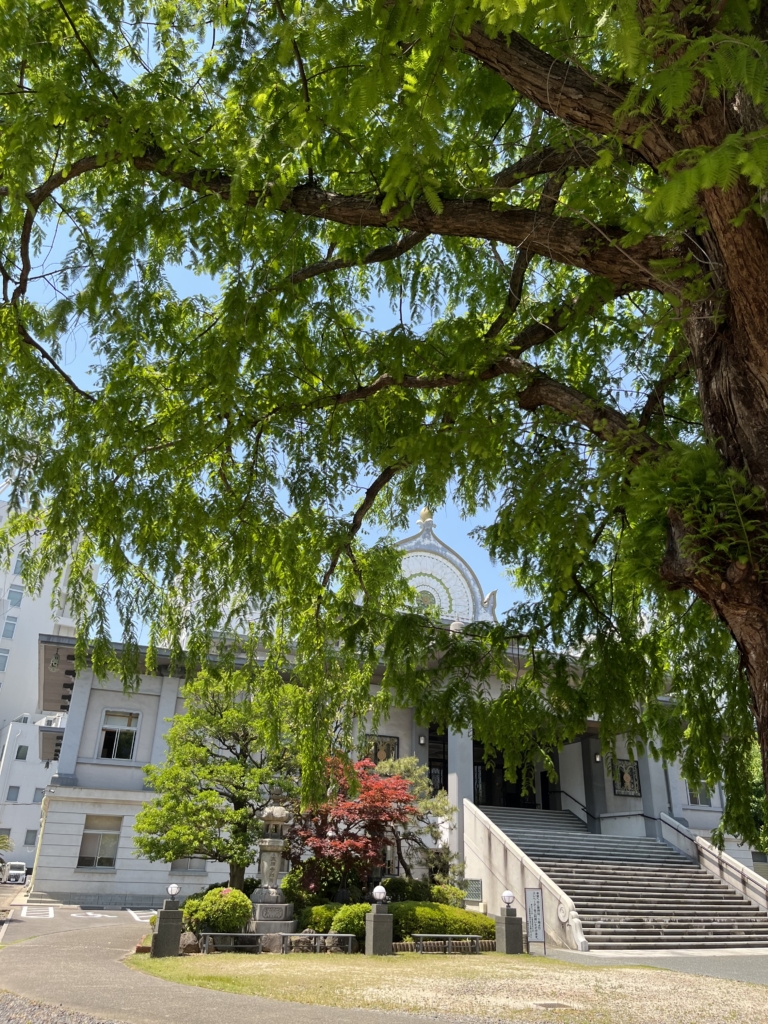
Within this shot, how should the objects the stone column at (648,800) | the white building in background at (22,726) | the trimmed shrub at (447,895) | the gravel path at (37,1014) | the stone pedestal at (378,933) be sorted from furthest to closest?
the white building in background at (22,726), the stone column at (648,800), the trimmed shrub at (447,895), the stone pedestal at (378,933), the gravel path at (37,1014)

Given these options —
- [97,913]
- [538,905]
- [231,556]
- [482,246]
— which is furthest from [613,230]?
[97,913]

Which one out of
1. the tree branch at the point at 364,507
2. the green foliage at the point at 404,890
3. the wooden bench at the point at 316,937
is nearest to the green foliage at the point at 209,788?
the wooden bench at the point at 316,937

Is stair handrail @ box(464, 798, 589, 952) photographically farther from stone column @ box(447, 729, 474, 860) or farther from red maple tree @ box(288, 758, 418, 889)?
red maple tree @ box(288, 758, 418, 889)

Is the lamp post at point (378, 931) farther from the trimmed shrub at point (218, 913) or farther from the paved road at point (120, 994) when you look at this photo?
the paved road at point (120, 994)

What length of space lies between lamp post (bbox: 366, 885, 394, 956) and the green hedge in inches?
32.3

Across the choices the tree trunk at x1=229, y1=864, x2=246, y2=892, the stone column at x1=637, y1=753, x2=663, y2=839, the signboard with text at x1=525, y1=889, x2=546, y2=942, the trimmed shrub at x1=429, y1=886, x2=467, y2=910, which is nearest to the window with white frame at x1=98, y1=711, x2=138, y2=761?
the tree trunk at x1=229, y1=864, x2=246, y2=892

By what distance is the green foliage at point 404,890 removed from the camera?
18.5 metres

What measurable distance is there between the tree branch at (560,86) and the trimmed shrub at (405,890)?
18.3 m

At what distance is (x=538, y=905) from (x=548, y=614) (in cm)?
1215

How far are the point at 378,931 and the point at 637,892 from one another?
31.2ft

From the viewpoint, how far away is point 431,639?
290 inches

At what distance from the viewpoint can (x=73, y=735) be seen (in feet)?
78.5

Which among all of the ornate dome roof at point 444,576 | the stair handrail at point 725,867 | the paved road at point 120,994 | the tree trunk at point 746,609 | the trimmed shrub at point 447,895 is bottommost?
the paved road at point 120,994

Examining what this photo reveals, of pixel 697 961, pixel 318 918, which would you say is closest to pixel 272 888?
pixel 318 918
